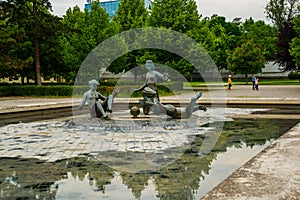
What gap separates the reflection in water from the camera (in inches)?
217

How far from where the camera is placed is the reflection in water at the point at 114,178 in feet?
18.0

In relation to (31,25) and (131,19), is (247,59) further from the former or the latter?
(31,25)

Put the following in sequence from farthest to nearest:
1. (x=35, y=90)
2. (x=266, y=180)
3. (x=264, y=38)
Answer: (x=264, y=38)
(x=35, y=90)
(x=266, y=180)

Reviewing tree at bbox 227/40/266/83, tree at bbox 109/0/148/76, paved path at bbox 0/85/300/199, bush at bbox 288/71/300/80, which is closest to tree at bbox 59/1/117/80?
tree at bbox 109/0/148/76

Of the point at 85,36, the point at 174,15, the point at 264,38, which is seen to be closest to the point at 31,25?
the point at 85,36

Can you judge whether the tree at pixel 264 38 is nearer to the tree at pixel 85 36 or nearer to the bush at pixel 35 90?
the tree at pixel 85 36

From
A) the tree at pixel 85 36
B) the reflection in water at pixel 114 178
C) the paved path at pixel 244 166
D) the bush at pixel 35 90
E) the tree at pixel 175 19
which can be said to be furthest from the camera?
the tree at pixel 175 19

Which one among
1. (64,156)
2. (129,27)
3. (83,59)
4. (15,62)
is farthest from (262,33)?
(64,156)

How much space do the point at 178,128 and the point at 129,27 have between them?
28.6m

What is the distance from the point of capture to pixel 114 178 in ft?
20.9

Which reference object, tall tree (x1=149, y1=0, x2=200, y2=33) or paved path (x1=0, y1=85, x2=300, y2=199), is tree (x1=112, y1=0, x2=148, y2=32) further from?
paved path (x1=0, y1=85, x2=300, y2=199)

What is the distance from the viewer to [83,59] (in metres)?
33.2

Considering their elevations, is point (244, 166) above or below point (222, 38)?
below

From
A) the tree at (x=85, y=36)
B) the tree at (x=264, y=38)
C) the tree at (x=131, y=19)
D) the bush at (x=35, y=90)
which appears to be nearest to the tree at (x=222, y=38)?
the tree at (x=264, y=38)
